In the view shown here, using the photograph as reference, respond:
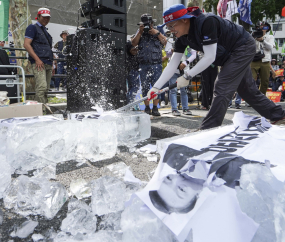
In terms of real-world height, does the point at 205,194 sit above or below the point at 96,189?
above

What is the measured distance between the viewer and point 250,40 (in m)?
2.81

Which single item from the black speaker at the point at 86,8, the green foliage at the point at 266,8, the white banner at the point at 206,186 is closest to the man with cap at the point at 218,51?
the white banner at the point at 206,186

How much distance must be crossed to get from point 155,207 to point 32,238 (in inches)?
25.0

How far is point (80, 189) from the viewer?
1.77m

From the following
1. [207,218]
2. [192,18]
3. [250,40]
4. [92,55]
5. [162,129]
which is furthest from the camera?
[92,55]

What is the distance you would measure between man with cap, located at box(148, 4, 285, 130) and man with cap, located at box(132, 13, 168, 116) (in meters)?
2.06

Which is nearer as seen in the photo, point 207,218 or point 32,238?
point 207,218

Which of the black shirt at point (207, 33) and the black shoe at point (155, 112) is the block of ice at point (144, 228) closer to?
the black shirt at point (207, 33)

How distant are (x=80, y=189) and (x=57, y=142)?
2.65 ft

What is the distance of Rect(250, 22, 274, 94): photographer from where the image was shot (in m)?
6.05

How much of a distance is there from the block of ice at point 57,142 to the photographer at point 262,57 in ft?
14.9

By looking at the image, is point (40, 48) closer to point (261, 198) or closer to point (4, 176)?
point (4, 176)

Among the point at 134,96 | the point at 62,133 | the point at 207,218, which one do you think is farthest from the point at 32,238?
the point at 134,96

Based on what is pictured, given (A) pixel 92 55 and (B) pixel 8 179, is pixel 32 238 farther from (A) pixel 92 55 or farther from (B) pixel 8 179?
(A) pixel 92 55
